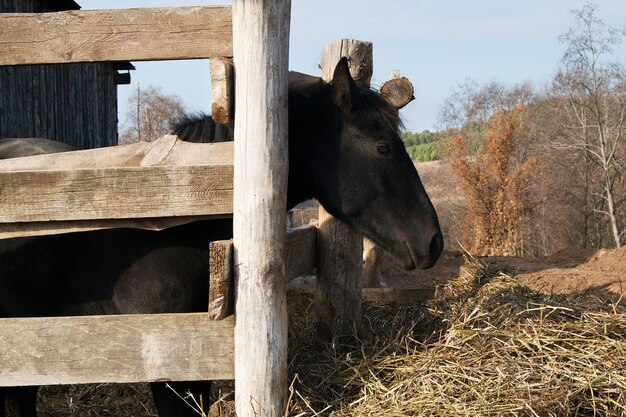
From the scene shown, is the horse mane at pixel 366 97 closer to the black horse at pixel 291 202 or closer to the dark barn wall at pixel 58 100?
the black horse at pixel 291 202

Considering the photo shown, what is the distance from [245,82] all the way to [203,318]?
979 mm

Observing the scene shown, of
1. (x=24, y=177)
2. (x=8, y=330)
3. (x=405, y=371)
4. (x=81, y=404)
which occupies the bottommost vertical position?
(x=81, y=404)

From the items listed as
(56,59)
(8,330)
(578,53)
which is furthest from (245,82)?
(578,53)

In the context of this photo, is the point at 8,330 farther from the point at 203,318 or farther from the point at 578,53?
the point at 578,53

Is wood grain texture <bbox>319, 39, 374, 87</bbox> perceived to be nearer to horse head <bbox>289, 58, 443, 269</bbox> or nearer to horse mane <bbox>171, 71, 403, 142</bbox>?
horse mane <bbox>171, 71, 403, 142</bbox>

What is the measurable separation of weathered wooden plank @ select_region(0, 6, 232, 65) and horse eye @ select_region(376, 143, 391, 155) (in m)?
0.93

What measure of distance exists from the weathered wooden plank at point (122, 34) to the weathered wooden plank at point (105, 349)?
1090 mm

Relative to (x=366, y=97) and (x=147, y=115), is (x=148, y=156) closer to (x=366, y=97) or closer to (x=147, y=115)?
(x=366, y=97)

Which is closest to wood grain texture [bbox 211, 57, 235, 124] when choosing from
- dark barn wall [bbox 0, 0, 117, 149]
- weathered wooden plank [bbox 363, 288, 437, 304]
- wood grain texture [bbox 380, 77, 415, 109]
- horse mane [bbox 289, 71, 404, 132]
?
horse mane [bbox 289, 71, 404, 132]

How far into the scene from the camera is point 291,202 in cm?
341

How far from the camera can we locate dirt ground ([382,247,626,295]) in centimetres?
780

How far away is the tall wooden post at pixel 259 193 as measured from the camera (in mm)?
2543

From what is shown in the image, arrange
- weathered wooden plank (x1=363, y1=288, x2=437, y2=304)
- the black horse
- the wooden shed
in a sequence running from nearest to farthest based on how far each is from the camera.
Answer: the black horse → weathered wooden plank (x1=363, y1=288, x2=437, y2=304) → the wooden shed

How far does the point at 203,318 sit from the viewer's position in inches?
104
